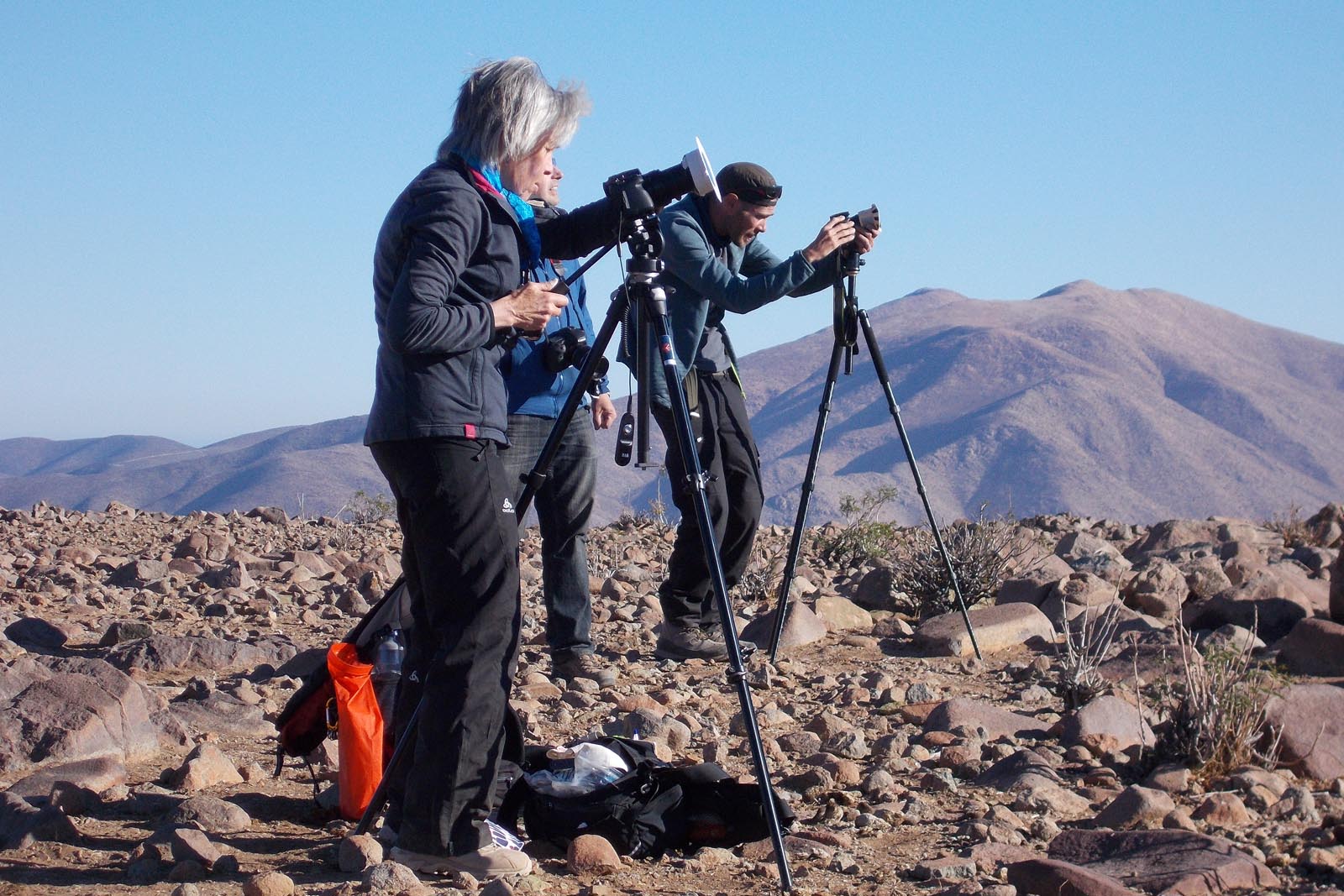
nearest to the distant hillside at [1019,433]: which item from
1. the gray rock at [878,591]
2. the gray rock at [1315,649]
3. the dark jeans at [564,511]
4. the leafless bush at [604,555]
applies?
the leafless bush at [604,555]

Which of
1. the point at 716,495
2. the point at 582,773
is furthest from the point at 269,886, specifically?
the point at 716,495

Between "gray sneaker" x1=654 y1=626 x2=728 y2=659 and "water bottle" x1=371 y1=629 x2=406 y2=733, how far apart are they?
217cm

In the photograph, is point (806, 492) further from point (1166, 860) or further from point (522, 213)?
point (1166, 860)

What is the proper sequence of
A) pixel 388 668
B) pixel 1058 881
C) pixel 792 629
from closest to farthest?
1. pixel 1058 881
2. pixel 388 668
3. pixel 792 629

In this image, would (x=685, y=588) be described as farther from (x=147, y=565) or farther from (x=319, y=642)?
(x=147, y=565)

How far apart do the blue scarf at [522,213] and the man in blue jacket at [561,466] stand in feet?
3.01

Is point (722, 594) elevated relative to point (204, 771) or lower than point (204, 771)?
elevated

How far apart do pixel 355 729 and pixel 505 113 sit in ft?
4.98

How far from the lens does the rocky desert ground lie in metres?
3.17

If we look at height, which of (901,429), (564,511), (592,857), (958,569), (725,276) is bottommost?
(592,857)

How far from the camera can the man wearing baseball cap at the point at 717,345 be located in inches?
203

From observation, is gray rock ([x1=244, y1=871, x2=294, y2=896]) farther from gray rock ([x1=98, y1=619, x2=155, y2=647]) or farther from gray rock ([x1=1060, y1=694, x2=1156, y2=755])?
gray rock ([x1=98, y1=619, x2=155, y2=647])

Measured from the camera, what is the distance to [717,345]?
215 inches

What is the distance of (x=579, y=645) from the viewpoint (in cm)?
526
